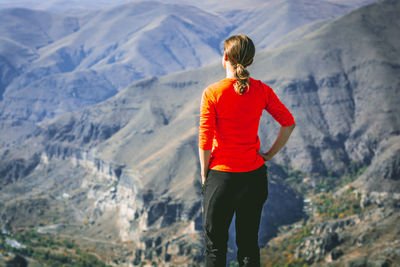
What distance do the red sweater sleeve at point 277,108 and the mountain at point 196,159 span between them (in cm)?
4870

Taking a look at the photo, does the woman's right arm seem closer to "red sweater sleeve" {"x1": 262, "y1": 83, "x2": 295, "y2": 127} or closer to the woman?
the woman

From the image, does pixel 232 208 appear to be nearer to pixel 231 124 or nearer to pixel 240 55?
pixel 231 124

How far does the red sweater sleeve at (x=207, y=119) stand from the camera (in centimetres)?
615

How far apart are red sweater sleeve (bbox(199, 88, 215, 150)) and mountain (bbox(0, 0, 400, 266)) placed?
4983 cm

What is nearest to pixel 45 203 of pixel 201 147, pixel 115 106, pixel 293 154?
pixel 115 106

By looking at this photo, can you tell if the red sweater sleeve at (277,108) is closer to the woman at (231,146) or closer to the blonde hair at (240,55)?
the woman at (231,146)

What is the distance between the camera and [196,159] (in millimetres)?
98562

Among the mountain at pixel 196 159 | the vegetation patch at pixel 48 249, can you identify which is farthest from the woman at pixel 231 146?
the vegetation patch at pixel 48 249

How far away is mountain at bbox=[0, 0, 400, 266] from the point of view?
78250 mm

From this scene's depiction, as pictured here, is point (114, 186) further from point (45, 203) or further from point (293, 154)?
point (293, 154)

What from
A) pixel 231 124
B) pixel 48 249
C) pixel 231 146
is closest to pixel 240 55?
pixel 231 124

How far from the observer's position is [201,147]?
6246 millimetres

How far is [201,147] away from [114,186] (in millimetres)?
110741

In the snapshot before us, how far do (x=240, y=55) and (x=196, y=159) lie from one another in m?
92.9
